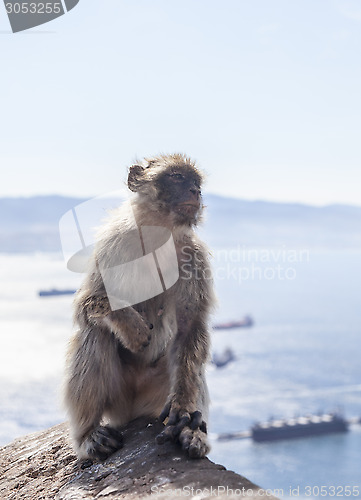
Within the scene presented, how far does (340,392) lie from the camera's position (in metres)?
→ 79.4

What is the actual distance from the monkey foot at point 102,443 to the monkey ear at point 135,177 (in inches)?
60.4

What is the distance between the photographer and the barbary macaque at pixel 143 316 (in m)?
3.71

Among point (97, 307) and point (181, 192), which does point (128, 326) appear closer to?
point (97, 307)

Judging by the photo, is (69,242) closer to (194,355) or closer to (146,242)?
(146,242)

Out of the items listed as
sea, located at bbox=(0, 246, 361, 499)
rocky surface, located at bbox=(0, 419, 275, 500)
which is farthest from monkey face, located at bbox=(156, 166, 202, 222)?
sea, located at bbox=(0, 246, 361, 499)

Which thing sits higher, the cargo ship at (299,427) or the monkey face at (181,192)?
the monkey face at (181,192)

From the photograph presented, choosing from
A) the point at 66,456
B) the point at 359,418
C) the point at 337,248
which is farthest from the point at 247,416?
the point at 337,248

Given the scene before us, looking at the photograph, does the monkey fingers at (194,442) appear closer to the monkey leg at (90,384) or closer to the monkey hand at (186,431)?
the monkey hand at (186,431)

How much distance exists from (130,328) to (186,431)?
0.64 m

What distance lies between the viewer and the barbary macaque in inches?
146

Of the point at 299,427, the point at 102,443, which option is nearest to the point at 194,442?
the point at 102,443

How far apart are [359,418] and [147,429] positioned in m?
72.3

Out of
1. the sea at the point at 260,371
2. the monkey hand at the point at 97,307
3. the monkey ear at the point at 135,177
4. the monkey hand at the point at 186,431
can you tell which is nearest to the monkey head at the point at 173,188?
the monkey ear at the point at 135,177
